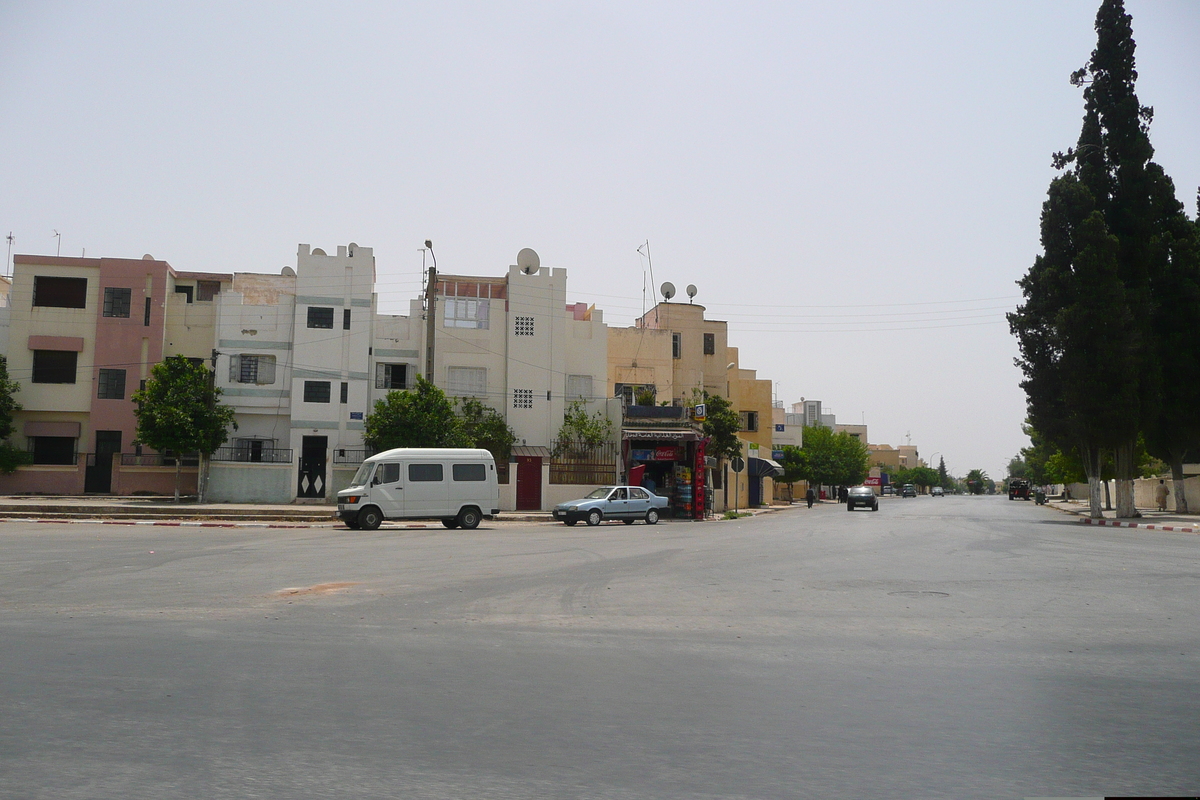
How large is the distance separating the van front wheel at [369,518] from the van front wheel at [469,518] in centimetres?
274

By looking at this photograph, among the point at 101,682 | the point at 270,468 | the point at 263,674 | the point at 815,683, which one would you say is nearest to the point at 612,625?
the point at 815,683

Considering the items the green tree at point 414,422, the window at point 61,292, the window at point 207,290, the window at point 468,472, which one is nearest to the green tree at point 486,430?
the green tree at point 414,422

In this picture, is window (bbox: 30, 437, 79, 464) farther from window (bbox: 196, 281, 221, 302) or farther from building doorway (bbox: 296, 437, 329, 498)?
building doorway (bbox: 296, 437, 329, 498)

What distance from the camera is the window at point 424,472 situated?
28.4m

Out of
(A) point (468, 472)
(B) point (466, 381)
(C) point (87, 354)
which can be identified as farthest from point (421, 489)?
(C) point (87, 354)

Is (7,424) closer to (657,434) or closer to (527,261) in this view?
(527,261)

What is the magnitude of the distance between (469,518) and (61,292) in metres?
29.6

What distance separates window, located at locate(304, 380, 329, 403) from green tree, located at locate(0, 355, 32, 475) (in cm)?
1364

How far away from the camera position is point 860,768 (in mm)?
4680

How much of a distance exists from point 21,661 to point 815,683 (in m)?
6.17

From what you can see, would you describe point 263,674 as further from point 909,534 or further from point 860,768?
point 909,534

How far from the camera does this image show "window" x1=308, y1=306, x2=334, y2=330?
43.7 meters

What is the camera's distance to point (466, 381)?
150ft

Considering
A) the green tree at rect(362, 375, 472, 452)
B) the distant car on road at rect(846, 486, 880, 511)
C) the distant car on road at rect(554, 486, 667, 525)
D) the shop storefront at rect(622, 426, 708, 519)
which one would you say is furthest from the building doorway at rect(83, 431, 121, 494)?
the distant car on road at rect(846, 486, 880, 511)
